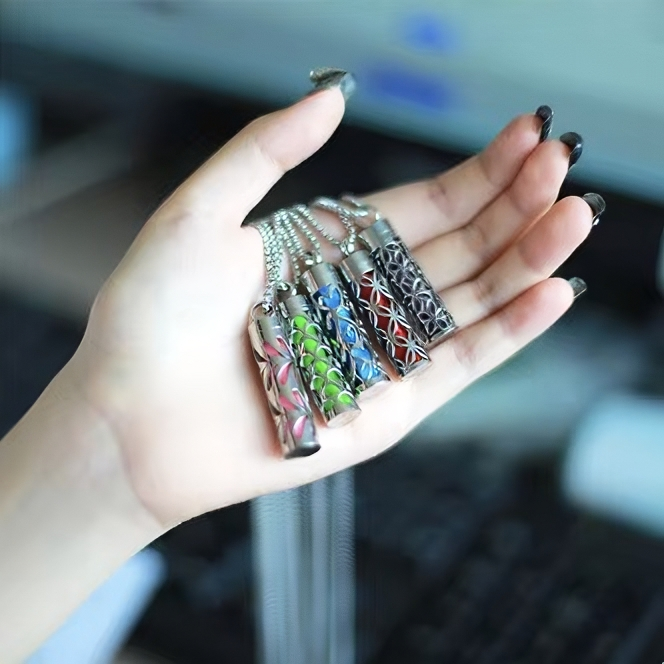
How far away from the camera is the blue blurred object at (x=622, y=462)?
61 cm

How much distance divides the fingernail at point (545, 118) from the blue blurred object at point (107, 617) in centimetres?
52

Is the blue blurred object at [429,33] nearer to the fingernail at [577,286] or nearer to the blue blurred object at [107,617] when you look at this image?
the fingernail at [577,286]

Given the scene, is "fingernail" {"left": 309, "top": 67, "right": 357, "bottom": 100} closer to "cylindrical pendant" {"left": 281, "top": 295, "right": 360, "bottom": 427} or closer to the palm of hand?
the palm of hand

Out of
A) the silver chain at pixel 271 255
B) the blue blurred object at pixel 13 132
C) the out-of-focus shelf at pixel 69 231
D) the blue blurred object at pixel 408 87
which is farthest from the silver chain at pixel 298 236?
the blue blurred object at pixel 13 132

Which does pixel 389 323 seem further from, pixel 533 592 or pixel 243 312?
pixel 533 592

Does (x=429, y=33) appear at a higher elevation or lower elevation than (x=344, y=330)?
higher

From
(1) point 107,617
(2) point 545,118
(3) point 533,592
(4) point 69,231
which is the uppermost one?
(2) point 545,118

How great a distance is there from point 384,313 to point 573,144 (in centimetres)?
15

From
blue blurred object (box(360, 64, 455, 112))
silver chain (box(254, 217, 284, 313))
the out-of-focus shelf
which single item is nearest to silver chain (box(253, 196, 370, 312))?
silver chain (box(254, 217, 284, 313))

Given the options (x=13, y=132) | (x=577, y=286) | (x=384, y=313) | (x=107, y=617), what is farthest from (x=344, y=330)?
(x=13, y=132)

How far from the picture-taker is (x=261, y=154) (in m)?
0.53

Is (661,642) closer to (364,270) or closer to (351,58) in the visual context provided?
(364,270)

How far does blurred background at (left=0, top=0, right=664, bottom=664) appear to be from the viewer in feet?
2.00

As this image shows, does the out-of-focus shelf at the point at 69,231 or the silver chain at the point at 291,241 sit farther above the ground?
the silver chain at the point at 291,241
